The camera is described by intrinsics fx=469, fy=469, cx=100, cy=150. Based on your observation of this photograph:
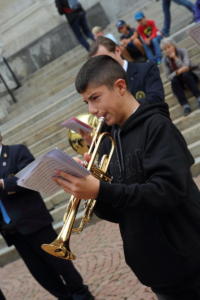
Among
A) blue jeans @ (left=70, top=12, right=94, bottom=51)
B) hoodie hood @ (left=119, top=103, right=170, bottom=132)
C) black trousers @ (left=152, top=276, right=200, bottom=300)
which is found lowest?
black trousers @ (left=152, top=276, right=200, bottom=300)

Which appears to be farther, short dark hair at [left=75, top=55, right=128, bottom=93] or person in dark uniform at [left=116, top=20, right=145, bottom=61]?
person in dark uniform at [left=116, top=20, right=145, bottom=61]

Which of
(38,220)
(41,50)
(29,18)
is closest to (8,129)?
(41,50)

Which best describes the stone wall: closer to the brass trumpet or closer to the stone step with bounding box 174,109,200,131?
the stone step with bounding box 174,109,200,131

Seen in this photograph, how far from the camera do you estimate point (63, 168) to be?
1925mm

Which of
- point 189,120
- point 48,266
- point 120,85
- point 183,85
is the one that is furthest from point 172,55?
point 120,85

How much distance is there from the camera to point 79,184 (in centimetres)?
195

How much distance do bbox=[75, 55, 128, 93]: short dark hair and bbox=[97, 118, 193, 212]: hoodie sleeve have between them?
0.42m

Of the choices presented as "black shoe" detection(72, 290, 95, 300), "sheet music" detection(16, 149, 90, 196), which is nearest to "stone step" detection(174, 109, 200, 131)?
"black shoe" detection(72, 290, 95, 300)

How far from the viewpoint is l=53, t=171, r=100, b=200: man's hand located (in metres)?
1.95

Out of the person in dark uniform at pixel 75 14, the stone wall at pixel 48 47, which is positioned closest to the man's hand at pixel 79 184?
the person in dark uniform at pixel 75 14

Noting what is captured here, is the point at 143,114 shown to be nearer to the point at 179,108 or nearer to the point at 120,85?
the point at 120,85

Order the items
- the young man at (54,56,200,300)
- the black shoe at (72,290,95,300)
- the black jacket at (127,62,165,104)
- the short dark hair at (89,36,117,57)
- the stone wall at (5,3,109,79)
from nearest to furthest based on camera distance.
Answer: the young man at (54,56,200,300) → the black jacket at (127,62,165,104) → the short dark hair at (89,36,117,57) → the black shoe at (72,290,95,300) → the stone wall at (5,3,109,79)

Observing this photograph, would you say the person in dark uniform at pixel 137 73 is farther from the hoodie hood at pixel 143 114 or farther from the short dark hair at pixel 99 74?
the hoodie hood at pixel 143 114

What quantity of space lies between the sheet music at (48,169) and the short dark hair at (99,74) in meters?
0.53
